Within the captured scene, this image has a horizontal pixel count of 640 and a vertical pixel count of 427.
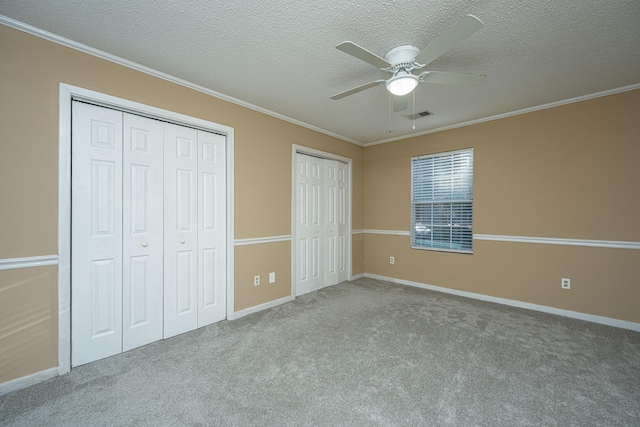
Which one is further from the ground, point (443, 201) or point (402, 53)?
point (402, 53)

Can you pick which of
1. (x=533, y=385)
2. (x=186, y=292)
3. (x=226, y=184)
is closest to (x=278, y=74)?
(x=226, y=184)

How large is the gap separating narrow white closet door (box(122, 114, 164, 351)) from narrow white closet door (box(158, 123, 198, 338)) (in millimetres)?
65

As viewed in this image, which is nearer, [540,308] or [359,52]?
[359,52]

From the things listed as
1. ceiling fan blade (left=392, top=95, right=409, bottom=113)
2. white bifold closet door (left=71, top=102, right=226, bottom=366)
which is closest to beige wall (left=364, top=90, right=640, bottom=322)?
ceiling fan blade (left=392, top=95, right=409, bottom=113)

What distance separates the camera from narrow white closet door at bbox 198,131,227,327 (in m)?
2.94

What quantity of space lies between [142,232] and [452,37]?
2.87 metres

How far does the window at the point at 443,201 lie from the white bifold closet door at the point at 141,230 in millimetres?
3095

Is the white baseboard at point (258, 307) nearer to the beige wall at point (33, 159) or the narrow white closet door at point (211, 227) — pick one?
the narrow white closet door at point (211, 227)

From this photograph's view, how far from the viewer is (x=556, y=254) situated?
3318mm

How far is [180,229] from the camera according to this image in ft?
9.12

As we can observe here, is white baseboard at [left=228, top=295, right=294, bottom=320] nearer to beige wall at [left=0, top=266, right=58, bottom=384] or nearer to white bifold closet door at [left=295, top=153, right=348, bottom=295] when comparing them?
white bifold closet door at [left=295, top=153, right=348, bottom=295]

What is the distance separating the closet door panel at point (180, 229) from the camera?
2.69 meters

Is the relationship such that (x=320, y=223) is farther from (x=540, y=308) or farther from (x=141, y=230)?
(x=540, y=308)

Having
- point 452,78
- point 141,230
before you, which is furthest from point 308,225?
point 452,78
